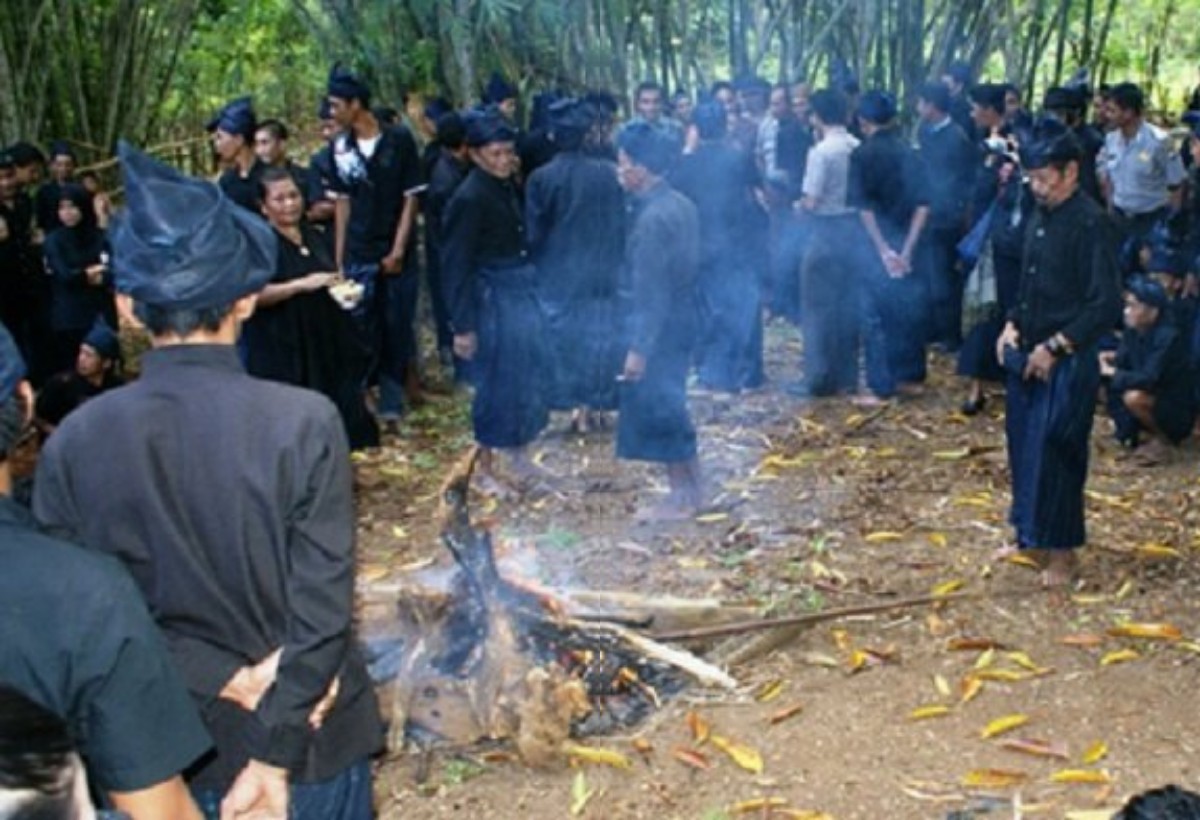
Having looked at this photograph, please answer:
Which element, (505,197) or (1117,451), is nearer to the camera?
(505,197)

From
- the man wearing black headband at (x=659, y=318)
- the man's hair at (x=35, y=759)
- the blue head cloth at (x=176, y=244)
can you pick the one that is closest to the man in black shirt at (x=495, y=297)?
the man wearing black headband at (x=659, y=318)

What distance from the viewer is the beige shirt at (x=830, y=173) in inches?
363

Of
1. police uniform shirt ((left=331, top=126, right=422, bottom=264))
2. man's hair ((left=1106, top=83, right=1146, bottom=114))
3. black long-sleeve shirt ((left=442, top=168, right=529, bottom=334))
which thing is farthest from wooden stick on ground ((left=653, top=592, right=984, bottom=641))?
man's hair ((left=1106, top=83, right=1146, bottom=114))

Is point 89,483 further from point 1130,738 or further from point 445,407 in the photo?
point 445,407

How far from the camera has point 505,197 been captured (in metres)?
7.48

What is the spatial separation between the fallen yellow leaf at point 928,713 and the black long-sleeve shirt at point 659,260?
249 cm

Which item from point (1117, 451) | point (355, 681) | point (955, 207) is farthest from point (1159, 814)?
point (955, 207)

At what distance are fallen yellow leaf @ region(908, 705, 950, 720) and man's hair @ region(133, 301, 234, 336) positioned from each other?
10.7 ft

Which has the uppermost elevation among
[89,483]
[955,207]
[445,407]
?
[89,483]

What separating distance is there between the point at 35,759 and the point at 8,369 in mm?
982

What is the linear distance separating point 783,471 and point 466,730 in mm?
3600

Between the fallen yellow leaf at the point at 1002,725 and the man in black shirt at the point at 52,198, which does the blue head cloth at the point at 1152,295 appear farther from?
the man in black shirt at the point at 52,198

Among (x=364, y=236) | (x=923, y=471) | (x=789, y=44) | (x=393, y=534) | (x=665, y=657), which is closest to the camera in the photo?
(x=665, y=657)

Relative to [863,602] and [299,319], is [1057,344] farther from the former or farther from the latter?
[299,319]
